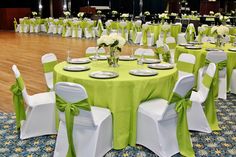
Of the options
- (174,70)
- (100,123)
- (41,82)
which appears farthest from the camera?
(41,82)

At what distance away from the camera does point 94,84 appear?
3400 mm

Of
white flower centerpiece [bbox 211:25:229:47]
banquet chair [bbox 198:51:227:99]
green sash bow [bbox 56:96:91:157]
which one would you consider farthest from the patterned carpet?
white flower centerpiece [bbox 211:25:229:47]

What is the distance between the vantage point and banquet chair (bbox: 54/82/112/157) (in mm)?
2980

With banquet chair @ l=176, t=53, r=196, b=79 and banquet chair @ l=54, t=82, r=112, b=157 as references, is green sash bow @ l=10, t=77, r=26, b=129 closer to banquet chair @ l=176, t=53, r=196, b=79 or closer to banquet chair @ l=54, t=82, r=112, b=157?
banquet chair @ l=54, t=82, r=112, b=157

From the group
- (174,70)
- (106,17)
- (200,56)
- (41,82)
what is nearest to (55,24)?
(106,17)

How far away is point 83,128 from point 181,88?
1.03 m

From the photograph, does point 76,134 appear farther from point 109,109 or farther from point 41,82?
point 41,82

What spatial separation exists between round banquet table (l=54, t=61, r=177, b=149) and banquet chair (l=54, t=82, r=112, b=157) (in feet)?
0.29

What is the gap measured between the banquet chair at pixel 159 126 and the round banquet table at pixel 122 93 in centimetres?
9

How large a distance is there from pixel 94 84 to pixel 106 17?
1538 cm

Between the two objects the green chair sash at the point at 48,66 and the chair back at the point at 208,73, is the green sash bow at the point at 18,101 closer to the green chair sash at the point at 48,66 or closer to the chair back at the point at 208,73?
the green chair sash at the point at 48,66

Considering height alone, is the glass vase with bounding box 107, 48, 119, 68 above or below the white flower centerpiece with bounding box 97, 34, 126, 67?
below

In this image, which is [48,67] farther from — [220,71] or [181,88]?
[220,71]

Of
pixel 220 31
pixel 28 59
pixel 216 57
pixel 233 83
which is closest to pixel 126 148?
pixel 216 57
